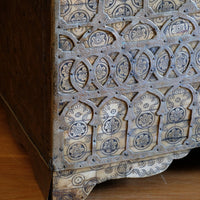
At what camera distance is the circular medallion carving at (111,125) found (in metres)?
1.85

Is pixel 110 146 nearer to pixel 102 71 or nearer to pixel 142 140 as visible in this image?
pixel 142 140

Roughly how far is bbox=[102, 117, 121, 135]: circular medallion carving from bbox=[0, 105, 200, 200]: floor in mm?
251

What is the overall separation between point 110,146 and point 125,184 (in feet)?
0.77

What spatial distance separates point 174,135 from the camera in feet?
6.43

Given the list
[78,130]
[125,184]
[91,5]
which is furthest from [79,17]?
[125,184]

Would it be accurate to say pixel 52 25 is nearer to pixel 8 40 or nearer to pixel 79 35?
pixel 79 35

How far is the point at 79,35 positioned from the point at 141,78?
9.8 inches

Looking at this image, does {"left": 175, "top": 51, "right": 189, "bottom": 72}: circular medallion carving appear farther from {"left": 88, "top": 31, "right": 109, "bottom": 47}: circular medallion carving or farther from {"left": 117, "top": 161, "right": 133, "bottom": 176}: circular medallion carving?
{"left": 117, "top": 161, "right": 133, "bottom": 176}: circular medallion carving

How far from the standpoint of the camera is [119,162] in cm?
193

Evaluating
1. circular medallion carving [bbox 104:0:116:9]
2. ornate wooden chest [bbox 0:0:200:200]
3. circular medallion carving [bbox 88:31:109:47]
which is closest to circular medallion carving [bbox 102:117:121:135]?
ornate wooden chest [bbox 0:0:200:200]

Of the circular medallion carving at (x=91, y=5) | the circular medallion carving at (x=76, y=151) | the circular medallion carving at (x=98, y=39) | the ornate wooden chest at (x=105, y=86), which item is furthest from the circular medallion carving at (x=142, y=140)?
the circular medallion carving at (x=91, y=5)

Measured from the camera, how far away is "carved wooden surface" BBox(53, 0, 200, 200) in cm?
172

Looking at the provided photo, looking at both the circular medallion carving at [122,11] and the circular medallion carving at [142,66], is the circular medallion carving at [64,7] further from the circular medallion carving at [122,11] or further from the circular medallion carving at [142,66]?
the circular medallion carving at [142,66]

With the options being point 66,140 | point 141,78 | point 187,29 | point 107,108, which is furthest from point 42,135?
point 187,29
